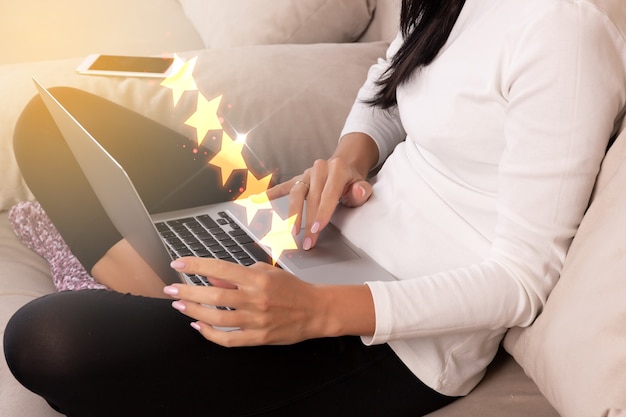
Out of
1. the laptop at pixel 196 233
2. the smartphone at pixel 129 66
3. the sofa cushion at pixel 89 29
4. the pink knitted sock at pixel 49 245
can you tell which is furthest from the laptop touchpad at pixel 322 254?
the sofa cushion at pixel 89 29

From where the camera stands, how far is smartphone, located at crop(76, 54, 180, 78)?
1499mm

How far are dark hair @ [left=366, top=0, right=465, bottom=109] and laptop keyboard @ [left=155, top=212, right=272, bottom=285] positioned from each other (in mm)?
297

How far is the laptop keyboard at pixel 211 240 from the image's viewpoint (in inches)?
40.9

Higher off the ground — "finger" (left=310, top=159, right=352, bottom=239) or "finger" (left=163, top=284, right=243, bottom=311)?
"finger" (left=163, top=284, right=243, bottom=311)

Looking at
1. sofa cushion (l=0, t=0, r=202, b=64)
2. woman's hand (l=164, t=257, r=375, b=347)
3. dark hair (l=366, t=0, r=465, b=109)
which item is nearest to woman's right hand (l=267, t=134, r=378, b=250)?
dark hair (l=366, t=0, r=465, b=109)

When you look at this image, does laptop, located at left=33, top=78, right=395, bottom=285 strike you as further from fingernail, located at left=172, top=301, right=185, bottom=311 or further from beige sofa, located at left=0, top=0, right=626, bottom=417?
beige sofa, located at left=0, top=0, right=626, bottom=417

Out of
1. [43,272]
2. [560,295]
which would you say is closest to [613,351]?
[560,295]

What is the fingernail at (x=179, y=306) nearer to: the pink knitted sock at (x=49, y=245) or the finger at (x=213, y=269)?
the finger at (x=213, y=269)

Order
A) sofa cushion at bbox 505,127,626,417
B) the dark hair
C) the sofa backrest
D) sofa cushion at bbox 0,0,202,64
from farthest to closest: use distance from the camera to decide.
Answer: sofa cushion at bbox 0,0,202,64, the sofa backrest, the dark hair, sofa cushion at bbox 505,127,626,417

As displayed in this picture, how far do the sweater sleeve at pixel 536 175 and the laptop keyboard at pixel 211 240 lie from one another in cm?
28

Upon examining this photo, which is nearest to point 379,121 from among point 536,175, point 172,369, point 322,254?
point 322,254

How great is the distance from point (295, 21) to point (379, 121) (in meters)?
0.62

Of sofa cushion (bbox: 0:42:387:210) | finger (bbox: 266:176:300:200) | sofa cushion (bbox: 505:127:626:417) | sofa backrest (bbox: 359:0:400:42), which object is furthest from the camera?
sofa backrest (bbox: 359:0:400:42)

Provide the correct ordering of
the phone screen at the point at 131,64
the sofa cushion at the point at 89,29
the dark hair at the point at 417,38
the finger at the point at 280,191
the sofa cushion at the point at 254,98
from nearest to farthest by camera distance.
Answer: the dark hair at the point at 417,38 → the finger at the point at 280,191 → the sofa cushion at the point at 254,98 → the phone screen at the point at 131,64 → the sofa cushion at the point at 89,29
